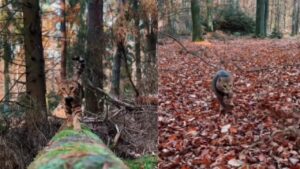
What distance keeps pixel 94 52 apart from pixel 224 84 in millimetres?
1369

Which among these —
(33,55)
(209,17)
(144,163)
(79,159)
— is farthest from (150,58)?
(209,17)

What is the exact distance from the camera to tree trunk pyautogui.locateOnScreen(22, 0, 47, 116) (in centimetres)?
375

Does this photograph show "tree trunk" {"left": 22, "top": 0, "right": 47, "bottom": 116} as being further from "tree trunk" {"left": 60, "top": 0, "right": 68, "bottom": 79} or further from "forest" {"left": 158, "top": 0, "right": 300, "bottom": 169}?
"forest" {"left": 158, "top": 0, "right": 300, "bottom": 169}

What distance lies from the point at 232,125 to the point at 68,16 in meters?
5.90

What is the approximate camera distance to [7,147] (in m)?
3.24

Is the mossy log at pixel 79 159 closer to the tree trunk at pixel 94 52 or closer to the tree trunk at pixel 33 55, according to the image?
the tree trunk at pixel 33 55

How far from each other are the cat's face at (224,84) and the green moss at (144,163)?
0.94 metres

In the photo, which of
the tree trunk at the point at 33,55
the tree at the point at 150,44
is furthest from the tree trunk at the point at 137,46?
the tree trunk at the point at 33,55

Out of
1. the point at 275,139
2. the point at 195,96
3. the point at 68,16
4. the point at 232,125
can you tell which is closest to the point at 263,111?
the point at 232,125

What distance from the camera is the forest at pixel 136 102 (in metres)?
2.53

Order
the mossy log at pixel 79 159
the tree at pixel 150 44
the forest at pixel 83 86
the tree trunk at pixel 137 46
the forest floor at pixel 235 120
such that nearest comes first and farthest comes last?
1. the mossy log at pixel 79 159
2. the forest floor at pixel 235 120
3. the forest at pixel 83 86
4. the tree at pixel 150 44
5. the tree trunk at pixel 137 46

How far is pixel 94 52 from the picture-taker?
434cm

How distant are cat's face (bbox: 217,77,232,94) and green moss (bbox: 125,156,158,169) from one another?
0.94 meters

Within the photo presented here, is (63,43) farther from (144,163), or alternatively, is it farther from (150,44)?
(144,163)
